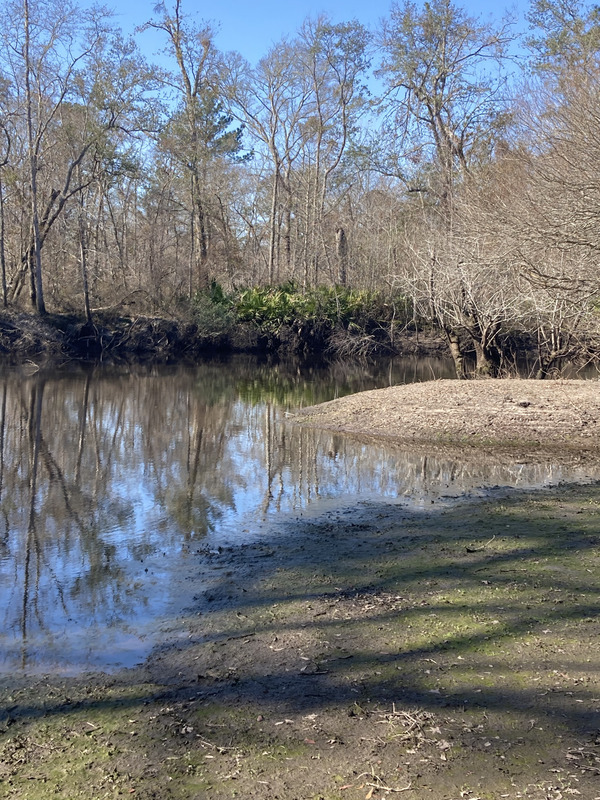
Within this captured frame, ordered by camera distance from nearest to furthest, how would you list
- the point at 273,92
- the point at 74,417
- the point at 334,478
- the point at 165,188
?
1. the point at 334,478
2. the point at 74,417
3. the point at 165,188
4. the point at 273,92

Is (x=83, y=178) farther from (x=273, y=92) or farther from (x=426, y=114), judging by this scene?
(x=426, y=114)

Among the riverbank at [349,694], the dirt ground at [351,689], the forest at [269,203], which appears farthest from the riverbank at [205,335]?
the riverbank at [349,694]

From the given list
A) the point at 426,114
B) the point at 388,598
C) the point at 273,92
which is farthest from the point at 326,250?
the point at 388,598

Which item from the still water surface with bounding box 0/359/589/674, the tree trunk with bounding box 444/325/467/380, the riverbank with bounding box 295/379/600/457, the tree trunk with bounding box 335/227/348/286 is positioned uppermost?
the tree trunk with bounding box 335/227/348/286

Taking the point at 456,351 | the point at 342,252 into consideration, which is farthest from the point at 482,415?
the point at 342,252

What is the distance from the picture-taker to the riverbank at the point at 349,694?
3.27 meters

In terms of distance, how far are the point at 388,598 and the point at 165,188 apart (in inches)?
1354

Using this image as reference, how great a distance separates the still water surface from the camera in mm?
5504

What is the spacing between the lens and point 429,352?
35.8 m

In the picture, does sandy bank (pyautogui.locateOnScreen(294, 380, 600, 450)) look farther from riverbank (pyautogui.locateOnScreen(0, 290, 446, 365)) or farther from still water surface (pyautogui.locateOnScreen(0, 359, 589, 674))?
riverbank (pyautogui.locateOnScreen(0, 290, 446, 365))

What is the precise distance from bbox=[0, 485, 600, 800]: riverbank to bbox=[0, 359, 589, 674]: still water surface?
0.49m

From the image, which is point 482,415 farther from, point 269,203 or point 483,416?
point 269,203

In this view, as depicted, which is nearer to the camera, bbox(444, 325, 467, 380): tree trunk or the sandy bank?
the sandy bank

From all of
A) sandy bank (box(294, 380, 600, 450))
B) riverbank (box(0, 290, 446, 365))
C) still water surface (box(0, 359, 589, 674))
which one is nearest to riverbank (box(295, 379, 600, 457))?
sandy bank (box(294, 380, 600, 450))
